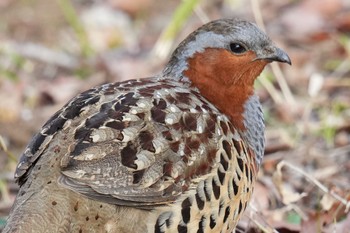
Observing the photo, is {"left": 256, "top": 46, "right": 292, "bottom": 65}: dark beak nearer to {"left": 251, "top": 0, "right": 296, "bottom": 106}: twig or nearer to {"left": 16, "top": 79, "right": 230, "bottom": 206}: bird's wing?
{"left": 16, "top": 79, "right": 230, "bottom": 206}: bird's wing

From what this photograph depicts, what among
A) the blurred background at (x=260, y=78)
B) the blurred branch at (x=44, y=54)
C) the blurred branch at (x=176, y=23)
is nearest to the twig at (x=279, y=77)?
the blurred background at (x=260, y=78)

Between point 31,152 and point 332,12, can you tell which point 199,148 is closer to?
point 31,152

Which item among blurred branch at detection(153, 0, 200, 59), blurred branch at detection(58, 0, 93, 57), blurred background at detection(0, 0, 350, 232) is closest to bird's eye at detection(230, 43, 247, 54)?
blurred background at detection(0, 0, 350, 232)

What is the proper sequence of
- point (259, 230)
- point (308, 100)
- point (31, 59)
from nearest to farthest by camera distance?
point (259, 230)
point (308, 100)
point (31, 59)

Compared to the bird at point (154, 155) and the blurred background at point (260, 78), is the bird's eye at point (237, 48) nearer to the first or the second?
the bird at point (154, 155)

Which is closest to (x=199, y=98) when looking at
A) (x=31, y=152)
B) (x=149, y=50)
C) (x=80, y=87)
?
(x=31, y=152)
